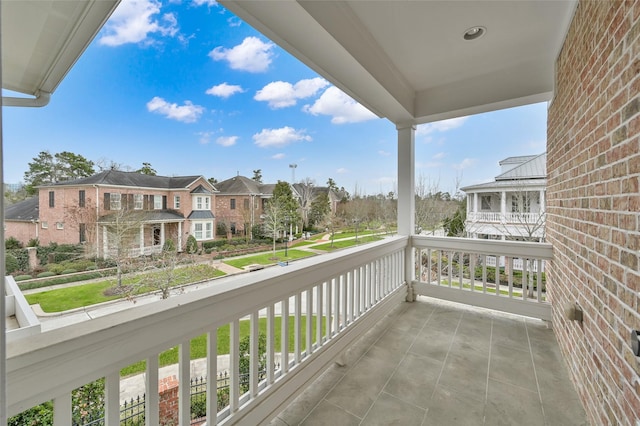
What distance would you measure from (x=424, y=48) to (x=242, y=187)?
2.29 metres

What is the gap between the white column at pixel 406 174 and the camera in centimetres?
353

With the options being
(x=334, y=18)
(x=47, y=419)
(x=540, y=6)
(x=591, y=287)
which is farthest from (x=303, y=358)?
(x=540, y=6)

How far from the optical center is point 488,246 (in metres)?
3.17

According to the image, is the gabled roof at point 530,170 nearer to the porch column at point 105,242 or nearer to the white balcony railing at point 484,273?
the white balcony railing at point 484,273

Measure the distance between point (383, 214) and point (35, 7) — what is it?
9.69 feet

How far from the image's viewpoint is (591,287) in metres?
1.61

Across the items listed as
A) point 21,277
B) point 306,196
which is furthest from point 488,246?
point 21,277

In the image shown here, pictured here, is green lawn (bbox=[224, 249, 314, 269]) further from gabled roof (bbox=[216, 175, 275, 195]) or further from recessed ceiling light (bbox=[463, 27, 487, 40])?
recessed ceiling light (bbox=[463, 27, 487, 40])

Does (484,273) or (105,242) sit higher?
(105,242)

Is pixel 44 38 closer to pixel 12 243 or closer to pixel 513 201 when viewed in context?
pixel 12 243

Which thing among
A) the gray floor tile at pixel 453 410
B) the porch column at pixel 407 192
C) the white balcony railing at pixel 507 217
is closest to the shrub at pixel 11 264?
the gray floor tile at pixel 453 410

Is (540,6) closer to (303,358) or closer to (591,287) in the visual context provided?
(591,287)

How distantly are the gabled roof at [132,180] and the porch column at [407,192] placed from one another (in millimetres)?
2911

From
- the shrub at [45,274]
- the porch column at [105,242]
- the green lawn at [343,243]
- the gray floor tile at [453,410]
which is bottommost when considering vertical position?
the gray floor tile at [453,410]
